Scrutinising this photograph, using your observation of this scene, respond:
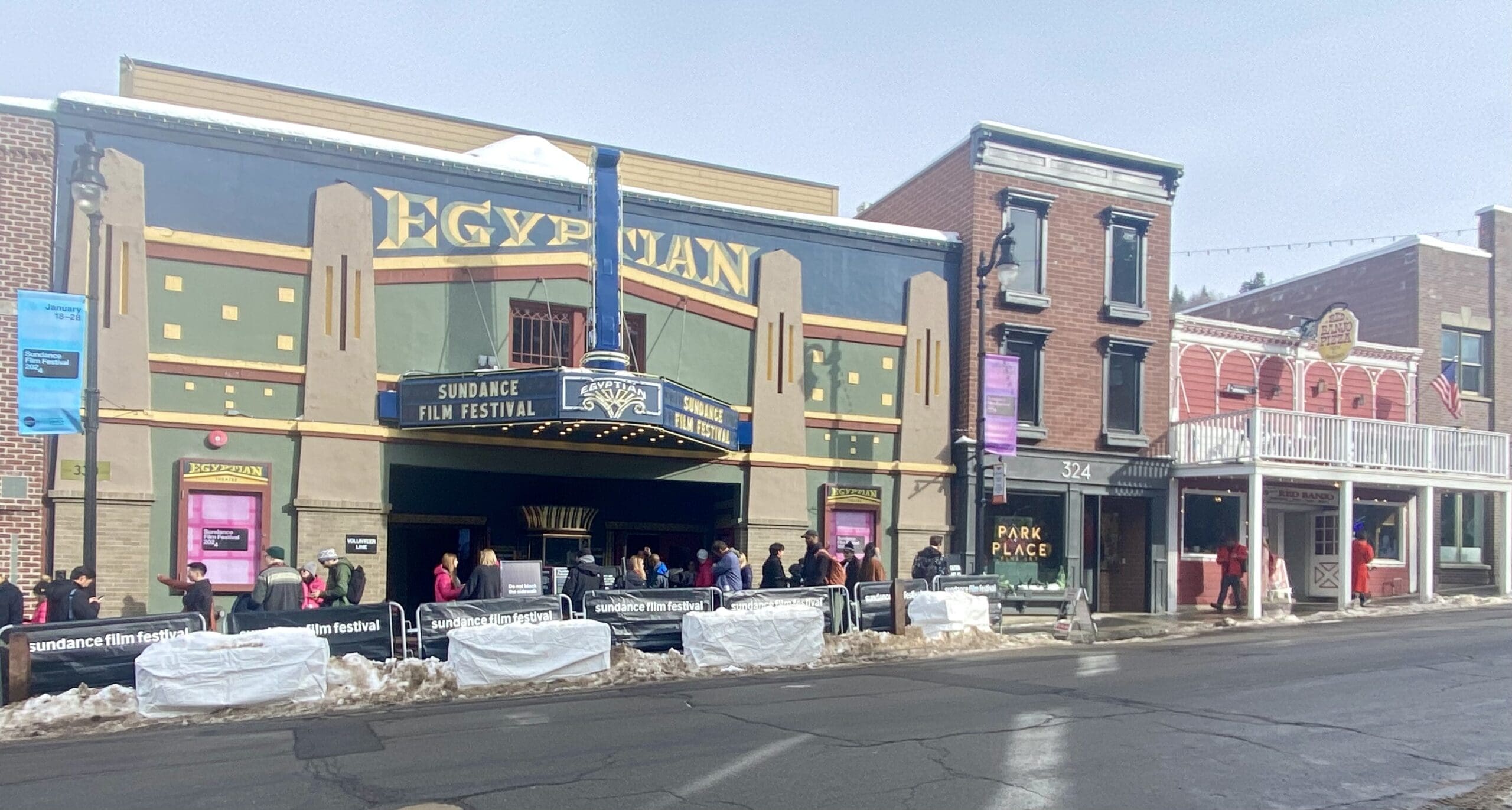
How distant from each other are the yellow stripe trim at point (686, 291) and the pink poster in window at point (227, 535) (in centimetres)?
659

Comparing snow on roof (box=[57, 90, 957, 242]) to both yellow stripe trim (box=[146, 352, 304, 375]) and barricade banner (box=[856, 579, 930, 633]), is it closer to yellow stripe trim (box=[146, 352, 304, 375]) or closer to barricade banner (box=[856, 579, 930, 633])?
yellow stripe trim (box=[146, 352, 304, 375])

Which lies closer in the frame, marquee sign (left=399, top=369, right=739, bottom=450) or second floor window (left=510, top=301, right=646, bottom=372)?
marquee sign (left=399, top=369, right=739, bottom=450)

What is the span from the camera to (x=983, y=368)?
19.4m

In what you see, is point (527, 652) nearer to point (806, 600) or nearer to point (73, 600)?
point (806, 600)

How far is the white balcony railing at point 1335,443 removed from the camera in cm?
2147

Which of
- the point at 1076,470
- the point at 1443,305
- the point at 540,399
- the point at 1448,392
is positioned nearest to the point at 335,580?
the point at 540,399

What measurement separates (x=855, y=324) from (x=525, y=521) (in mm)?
6938

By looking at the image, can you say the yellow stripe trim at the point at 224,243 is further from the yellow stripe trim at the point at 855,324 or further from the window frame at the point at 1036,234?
the window frame at the point at 1036,234

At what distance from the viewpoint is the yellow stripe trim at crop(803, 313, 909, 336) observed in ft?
67.1

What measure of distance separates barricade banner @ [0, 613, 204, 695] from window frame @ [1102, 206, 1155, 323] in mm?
17592

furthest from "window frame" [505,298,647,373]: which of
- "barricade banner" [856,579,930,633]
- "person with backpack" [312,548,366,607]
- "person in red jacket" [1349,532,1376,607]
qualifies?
"person in red jacket" [1349,532,1376,607]

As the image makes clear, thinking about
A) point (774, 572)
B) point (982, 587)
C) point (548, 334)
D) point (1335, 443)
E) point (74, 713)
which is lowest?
point (74, 713)

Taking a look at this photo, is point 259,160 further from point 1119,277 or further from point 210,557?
point 1119,277

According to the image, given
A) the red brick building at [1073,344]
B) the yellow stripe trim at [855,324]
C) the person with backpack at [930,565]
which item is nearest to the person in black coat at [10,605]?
the person with backpack at [930,565]
